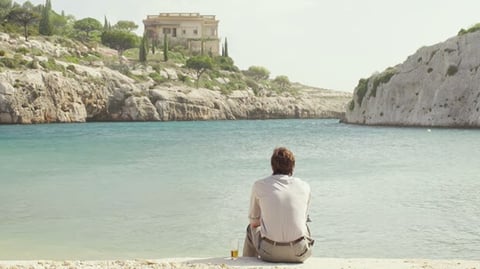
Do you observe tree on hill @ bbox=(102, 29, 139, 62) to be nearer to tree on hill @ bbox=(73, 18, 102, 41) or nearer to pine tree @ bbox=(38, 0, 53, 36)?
pine tree @ bbox=(38, 0, 53, 36)

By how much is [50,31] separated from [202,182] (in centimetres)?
10868

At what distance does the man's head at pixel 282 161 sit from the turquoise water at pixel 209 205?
420 cm

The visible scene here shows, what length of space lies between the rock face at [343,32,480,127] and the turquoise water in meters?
42.6

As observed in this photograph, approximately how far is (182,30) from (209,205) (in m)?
157

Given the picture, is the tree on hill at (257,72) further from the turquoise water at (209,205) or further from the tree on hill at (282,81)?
the turquoise water at (209,205)

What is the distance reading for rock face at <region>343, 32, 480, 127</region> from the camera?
75.9 metres

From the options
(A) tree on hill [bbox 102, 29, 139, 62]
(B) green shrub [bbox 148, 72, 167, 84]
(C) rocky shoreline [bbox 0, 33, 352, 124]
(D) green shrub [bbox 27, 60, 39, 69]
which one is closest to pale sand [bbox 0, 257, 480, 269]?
(C) rocky shoreline [bbox 0, 33, 352, 124]

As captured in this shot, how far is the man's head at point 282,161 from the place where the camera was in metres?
8.52

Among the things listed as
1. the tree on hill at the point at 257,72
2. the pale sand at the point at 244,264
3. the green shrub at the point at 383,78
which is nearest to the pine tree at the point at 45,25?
the green shrub at the point at 383,78

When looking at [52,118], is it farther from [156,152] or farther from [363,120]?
[156,152]

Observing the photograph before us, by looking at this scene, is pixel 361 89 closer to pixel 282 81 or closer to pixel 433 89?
pixel 433 89

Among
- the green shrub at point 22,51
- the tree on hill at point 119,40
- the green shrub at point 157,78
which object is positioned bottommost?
the green shrub at point 157,78

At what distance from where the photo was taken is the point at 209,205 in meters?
18.5

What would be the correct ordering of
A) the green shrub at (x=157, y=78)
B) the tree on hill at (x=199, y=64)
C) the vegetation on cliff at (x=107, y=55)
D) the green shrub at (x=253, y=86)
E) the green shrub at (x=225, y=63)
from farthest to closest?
the green shrub at (x=225, y=63) → the green shrub at (x=253, y=86) → the tree on hill at (x=199, y=64) → the green shrub at (x=157, y=78) → the vegetation on cliff at (x=107, y=55)
